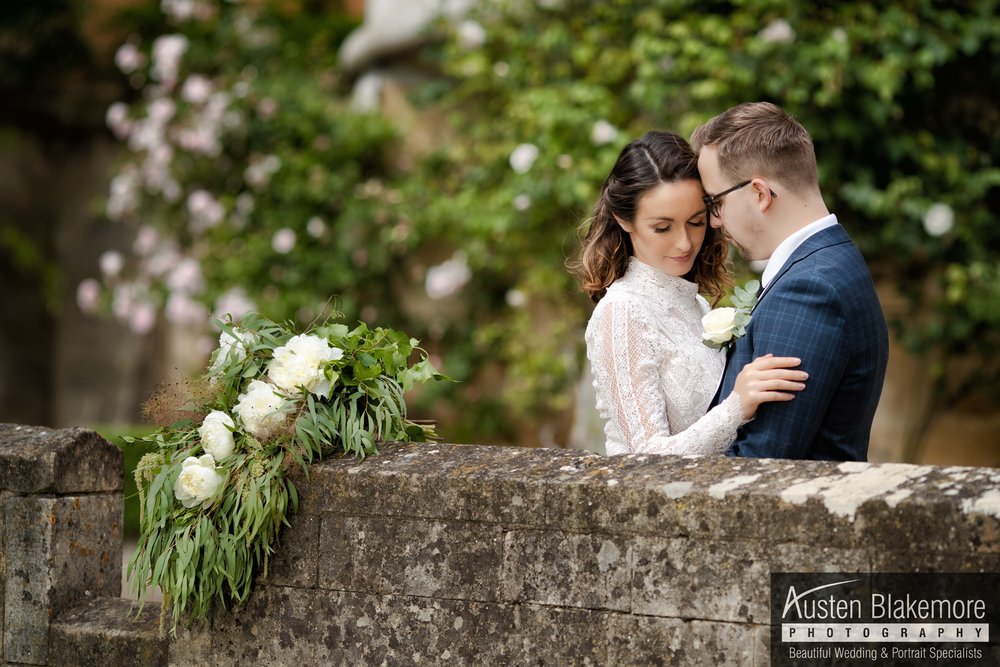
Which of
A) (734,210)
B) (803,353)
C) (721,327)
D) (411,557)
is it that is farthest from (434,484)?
(734,210)

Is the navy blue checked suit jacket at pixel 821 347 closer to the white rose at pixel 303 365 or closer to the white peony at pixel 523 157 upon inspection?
the white rose at pixel 303 365

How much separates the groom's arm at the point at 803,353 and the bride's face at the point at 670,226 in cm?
43

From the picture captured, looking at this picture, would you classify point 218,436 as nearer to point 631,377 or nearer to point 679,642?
point 631,377

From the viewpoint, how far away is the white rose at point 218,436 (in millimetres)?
2736

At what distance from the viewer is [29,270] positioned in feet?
37.8

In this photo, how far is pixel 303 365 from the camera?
2.79 m

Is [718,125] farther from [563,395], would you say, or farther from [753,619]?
[563,395]

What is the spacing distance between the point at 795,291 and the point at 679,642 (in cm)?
82

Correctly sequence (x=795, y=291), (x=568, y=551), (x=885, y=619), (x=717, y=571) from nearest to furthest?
1. (x=885, y=619)
2. (x=717, y=571)
3. (x=568, y=551)
4. (x=795, y=291)

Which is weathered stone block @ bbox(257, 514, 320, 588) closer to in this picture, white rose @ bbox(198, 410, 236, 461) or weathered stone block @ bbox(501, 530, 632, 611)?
white rose @ bbox(198, 410, 236, 461)

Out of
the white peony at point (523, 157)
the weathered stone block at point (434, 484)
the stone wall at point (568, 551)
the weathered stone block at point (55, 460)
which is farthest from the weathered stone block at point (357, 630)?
the white peony at point (523, 157)

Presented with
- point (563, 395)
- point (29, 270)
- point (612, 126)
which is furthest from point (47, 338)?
point (612, 126)

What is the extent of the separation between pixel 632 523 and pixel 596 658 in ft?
0.98

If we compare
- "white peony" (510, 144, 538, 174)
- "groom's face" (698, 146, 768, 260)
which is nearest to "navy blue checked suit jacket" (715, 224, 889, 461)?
"groom's face" (698, 146, 768, 260)
